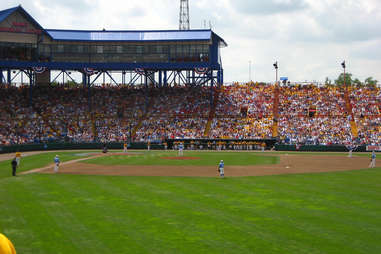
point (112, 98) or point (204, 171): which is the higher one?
point (112, 98)

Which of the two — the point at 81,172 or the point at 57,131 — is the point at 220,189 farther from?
the point at 57,131

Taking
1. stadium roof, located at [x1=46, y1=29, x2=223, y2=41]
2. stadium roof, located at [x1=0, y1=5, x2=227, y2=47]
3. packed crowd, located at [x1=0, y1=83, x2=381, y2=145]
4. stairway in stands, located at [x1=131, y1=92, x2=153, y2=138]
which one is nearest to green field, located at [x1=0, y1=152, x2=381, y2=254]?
packed crowd, located at [x1=0, y1=83, x2=381, y2=145]

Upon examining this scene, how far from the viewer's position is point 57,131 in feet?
205

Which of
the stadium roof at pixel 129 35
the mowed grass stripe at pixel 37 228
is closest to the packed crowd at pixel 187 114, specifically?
the stadium roof at pixel 129 35

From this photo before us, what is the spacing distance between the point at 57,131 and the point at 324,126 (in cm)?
3991

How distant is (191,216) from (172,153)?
119 ft

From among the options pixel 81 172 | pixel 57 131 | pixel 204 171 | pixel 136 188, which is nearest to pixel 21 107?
pixel 57 131

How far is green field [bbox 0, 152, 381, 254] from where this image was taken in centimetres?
1346

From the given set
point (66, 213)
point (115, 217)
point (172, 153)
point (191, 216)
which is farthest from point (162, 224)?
point (172, 153)

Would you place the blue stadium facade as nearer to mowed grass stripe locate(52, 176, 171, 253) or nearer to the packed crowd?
the packed crowd

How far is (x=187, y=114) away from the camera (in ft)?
221

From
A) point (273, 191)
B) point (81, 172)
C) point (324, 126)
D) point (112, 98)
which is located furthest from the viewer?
point (112, 98)

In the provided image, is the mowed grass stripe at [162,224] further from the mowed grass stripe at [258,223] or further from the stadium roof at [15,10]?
the stadium roof at [15,10]

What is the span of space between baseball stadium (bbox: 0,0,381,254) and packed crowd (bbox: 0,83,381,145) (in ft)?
0.85
